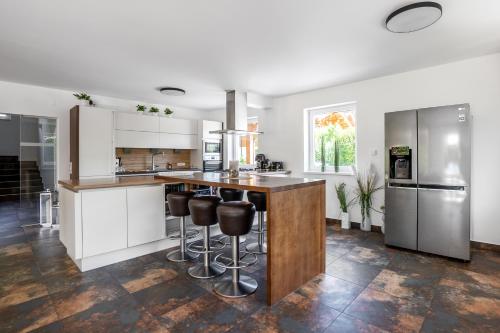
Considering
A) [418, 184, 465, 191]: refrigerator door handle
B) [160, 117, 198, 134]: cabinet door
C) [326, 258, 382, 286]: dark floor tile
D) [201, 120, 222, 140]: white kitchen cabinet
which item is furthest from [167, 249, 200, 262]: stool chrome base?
[201, 120, 222, 140]: white kitchen cabinet

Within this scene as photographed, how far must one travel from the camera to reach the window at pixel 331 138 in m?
4.62

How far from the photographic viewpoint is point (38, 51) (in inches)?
122

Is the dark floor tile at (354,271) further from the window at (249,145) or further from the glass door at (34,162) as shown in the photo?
the glass door at (34,162)

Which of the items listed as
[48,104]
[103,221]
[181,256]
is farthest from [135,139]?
[181,256]

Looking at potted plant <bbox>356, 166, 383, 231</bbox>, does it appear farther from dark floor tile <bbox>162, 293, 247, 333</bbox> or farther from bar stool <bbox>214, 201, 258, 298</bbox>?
dark floor tile <bbox>162, 293, 247, 333</bbox>

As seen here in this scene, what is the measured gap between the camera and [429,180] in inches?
125

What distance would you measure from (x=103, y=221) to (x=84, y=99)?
299 cm

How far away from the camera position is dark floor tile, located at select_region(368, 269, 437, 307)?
2.26 meters

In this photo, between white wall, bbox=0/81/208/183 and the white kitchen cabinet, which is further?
the white kitchen cabinet

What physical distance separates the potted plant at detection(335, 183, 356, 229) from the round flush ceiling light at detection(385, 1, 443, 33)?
104 inches

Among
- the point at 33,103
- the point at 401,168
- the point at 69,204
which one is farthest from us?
the point at 33,103

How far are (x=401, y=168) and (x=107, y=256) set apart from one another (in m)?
3.69

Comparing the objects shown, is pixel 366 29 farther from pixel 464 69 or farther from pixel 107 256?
pixel 107 256

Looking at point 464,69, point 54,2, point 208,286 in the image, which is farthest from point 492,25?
point 54,2
